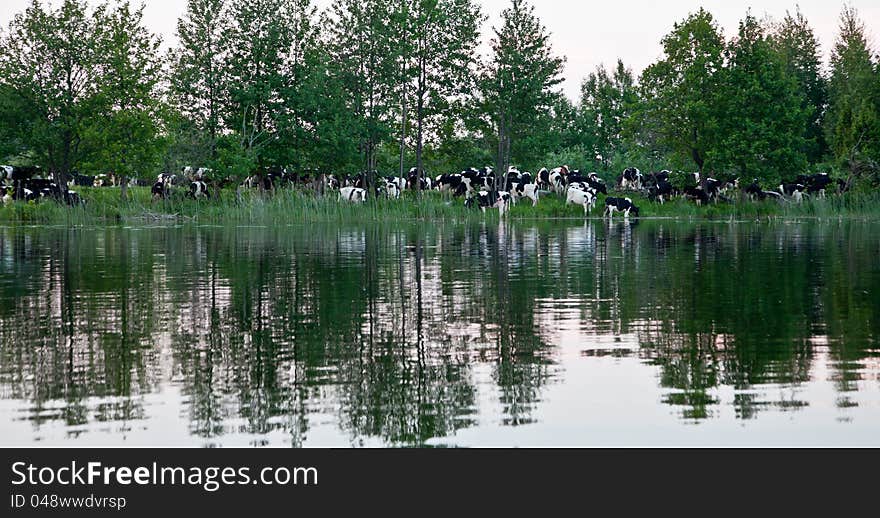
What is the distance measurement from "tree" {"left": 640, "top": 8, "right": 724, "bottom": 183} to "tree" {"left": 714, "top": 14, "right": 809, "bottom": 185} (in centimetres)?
108

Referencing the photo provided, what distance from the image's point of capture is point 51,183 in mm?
75750

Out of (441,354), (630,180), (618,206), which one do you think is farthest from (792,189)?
(441,354)

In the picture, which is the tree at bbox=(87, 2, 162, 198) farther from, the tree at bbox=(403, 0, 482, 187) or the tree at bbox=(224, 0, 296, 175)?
the tree at bbox=(403, 0, 482, 187)

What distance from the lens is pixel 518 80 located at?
85812mm

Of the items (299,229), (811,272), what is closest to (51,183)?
(299,229)

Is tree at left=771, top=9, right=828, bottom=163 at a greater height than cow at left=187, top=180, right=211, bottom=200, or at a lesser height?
greater

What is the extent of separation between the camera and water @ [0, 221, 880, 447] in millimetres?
10188

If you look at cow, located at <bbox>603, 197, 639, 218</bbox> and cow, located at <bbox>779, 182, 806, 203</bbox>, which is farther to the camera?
cow, located at <bbox>779, 182, 806, 203</bbox>

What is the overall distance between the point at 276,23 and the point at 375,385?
70.6 meters

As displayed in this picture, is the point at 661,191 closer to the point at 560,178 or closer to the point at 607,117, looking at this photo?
the point at 560,178

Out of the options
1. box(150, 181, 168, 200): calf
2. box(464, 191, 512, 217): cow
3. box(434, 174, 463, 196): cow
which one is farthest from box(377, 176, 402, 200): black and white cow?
box(150, 181, 168, 200): calf

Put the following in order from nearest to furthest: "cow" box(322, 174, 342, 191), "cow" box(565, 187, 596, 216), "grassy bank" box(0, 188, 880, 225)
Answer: "grassy bank" box(0, 188, 880, 225), "cow" box(565, 187, 596, 216), "cow" box(322, 174, 342, 191)

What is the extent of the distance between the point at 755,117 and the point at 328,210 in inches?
1380
